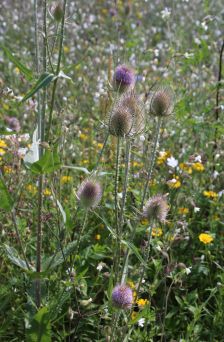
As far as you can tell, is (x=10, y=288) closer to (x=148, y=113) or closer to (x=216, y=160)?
(x=148, y=113)

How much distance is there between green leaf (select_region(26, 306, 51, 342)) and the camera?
1.89 meters

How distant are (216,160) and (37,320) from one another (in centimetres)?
166

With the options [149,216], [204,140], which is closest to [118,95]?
[149,216]

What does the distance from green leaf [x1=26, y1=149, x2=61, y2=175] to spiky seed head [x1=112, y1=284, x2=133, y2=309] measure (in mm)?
485

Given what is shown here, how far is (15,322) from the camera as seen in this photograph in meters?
2.31

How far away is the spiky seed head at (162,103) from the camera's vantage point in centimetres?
202

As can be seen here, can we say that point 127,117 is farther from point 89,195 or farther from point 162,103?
point 89,195

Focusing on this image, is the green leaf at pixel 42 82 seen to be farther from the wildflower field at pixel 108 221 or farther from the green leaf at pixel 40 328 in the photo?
the green leaf at pixel 40 328

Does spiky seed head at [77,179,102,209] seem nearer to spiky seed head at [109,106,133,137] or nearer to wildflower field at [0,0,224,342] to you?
wildflower field at [0,0,224,342]

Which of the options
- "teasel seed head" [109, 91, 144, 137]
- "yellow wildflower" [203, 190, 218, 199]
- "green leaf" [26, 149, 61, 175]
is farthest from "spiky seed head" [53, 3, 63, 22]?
"yellow wildflower" [203, 190, 218, 199]

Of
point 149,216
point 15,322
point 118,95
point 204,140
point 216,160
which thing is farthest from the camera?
point 204,140

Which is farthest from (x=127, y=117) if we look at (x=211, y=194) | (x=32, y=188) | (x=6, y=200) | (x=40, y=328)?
(x=211, y=194)

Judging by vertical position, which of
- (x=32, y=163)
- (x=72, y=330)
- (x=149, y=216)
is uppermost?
(x=32, y=163)

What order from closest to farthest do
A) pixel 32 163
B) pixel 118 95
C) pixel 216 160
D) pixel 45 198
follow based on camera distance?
pixel 32 163
pixel 118 95
pixel 45 198
pixel 216 160
